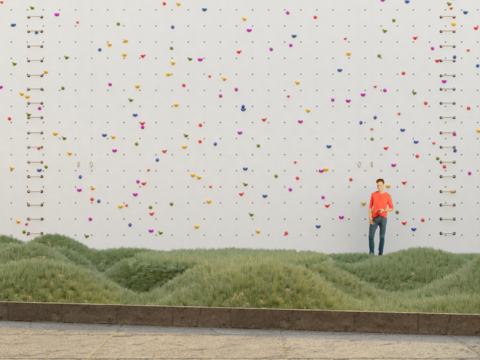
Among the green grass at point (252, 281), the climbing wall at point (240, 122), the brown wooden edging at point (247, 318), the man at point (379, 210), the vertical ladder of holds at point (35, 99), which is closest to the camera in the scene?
the brown wooden edging at point (247, 318)

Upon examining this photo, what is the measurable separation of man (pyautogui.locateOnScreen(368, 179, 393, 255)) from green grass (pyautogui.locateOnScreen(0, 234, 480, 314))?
113cm

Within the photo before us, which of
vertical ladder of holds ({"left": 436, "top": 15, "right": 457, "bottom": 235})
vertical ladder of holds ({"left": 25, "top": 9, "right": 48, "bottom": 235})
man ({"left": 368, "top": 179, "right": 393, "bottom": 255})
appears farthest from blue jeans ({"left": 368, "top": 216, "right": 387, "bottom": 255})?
vertical ladder of holds ({"left": 25, "top": 9, "right": 48, "bottom": 235})

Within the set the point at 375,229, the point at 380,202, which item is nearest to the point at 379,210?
the point at 380,202

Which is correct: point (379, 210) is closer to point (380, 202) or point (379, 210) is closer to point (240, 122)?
point (380, 202)

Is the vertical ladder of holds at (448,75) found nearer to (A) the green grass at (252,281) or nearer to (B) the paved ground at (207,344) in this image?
(A) the green grass at (252,281)

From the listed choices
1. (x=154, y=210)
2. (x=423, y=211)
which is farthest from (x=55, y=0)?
(x=423, y=211)

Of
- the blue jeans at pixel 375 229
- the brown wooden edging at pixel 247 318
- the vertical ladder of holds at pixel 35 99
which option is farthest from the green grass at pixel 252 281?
the vertical ladder of holds at pixel 35 99

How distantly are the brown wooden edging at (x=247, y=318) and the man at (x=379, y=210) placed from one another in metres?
4.80

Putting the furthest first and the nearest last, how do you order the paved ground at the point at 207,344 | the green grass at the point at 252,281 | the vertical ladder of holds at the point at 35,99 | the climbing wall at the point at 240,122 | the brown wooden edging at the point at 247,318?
the vertical ladder of holds at the point at 35,99
the climbing wall at the point at 240,122
the green grass at the point at 252,281
the brown wooden edging at the point at 247,318
the paved ground at the point at 207,344

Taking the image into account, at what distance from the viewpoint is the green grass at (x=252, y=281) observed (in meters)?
5.12

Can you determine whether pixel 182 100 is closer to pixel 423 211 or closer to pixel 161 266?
pixel 161 266

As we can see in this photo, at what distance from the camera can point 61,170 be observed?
1005 cm

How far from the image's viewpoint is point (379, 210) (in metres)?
9.38

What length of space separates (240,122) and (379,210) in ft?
11.3
